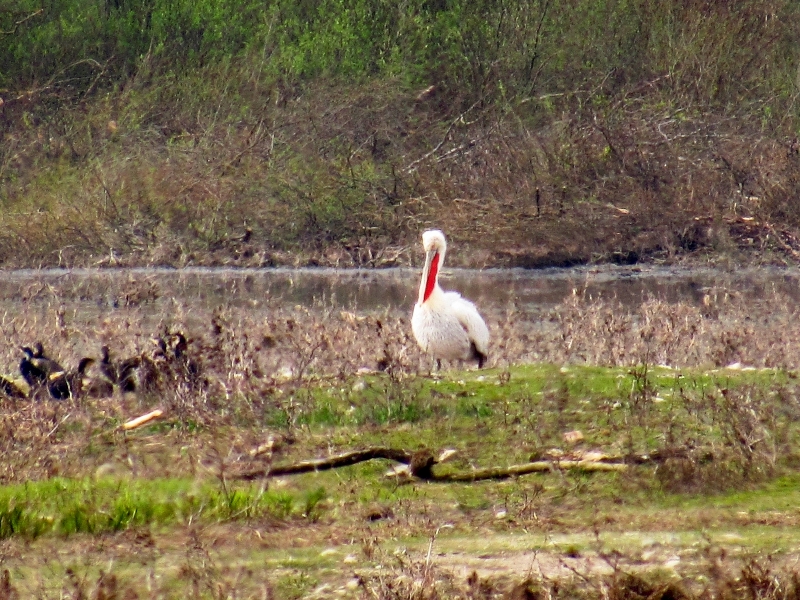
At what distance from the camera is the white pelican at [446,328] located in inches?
401

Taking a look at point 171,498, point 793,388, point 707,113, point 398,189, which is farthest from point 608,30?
point 171,498

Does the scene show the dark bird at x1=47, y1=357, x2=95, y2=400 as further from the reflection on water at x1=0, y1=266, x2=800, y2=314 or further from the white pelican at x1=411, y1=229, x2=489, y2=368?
the reflection on water at x1=0, y1=266, x2=800, y2=314

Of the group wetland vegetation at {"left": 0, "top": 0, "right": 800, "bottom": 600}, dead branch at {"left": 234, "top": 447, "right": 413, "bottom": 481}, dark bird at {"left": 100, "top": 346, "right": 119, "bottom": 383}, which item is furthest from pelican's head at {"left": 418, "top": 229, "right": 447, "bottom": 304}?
dead branch at {"left": 234, "top": 447, "right": 413, "bottom": 481}

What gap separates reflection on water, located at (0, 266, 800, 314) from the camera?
1627 cm

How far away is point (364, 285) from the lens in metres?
18.4

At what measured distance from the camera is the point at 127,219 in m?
21.3

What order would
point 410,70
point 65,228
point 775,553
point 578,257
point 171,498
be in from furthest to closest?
point 410,70 → point 65,228 → point 578,257 → point 171,498 → point 775,553

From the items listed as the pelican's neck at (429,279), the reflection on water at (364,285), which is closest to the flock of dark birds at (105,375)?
the pelican's neck at (429,279)

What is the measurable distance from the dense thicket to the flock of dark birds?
1138cm

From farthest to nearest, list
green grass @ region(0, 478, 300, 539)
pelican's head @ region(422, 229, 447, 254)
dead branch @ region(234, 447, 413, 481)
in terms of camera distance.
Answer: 1. pelican's head @ region(422, 229, 447, 254)
2. dead branch @ region(234, 447, 413, 481)
3. green grass @ region(0, 478, 300, 539)

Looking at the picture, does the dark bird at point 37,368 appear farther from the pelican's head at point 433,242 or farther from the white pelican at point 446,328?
the pelican's head at point 433,242

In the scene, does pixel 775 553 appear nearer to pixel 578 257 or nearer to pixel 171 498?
pixel 171 498

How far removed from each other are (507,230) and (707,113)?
513 cm

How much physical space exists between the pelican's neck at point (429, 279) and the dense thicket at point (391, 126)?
8.64m
